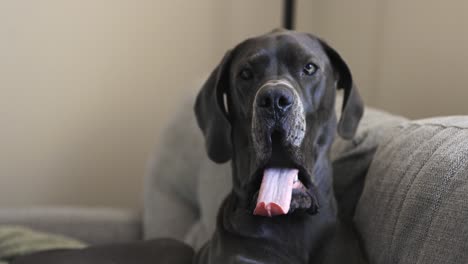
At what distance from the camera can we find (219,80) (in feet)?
4.25

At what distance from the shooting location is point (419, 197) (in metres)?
1.07

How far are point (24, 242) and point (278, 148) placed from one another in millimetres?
978

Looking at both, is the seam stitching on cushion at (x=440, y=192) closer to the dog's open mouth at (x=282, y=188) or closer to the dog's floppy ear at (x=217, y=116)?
the dog's open mouth at (x=282, y=188)

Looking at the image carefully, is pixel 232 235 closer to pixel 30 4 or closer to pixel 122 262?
pixel 122 262

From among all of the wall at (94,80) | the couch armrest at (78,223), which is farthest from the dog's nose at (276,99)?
the wall at (94,80)

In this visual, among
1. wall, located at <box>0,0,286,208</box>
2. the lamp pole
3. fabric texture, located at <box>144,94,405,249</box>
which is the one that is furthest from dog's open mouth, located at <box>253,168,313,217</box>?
wall, located at <box>0,0,286,208</box>

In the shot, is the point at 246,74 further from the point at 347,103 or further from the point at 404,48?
the point at 404,48

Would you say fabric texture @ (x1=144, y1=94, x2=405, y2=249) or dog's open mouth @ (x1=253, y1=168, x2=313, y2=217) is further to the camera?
fabric texture @ (x1=144, y1=94, x2=405, y2=249)

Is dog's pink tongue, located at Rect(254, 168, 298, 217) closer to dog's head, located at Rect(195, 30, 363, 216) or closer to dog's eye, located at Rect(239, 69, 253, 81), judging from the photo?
dog's head, located at Rect(195, 30, 363, 216)

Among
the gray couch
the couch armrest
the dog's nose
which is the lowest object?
the couch armrest

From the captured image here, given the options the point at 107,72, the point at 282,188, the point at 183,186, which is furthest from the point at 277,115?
the point at 107,72

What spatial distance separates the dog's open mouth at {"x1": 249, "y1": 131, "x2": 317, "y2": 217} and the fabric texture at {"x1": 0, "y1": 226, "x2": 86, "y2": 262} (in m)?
0.80

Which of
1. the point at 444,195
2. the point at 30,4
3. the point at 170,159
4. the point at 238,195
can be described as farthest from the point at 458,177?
the point at 30,4

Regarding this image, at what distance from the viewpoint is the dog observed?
1119mm
